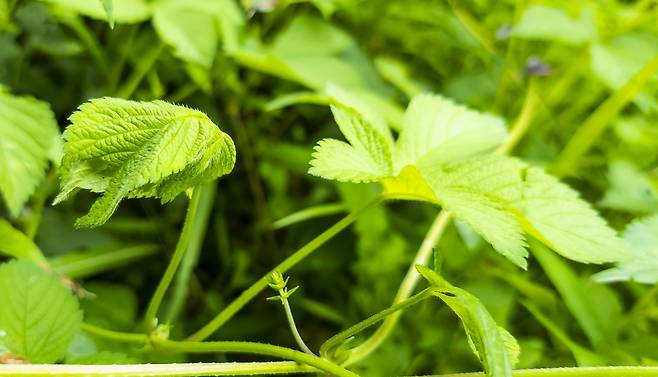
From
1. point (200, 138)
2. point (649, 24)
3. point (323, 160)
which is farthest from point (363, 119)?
point (649, 24)

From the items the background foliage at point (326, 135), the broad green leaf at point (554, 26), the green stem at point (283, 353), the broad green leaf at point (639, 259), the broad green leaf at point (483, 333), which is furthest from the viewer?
the broad green leaf at point (554, 26)

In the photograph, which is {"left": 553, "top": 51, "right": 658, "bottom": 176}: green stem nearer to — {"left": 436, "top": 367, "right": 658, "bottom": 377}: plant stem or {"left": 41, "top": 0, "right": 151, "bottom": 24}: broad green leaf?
{"left": 436, "top": 367, "right": 658, "bottom": 377}: plant stem

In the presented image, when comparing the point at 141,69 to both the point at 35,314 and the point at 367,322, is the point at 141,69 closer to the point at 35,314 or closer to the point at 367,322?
the point at 35,314

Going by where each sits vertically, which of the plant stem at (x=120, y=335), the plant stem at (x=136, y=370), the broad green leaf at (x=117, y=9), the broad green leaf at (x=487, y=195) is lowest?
the plant stem at (x=120, y=335)

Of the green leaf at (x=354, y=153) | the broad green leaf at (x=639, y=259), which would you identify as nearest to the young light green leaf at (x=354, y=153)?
the green leaf at (x=354, y=153)

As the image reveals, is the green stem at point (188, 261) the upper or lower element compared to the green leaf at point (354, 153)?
lower

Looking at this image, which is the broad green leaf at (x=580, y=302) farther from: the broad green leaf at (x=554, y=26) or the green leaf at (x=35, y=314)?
the green leaf at (x=35, y=314)

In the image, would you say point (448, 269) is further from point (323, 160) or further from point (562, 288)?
point (323, 160)
